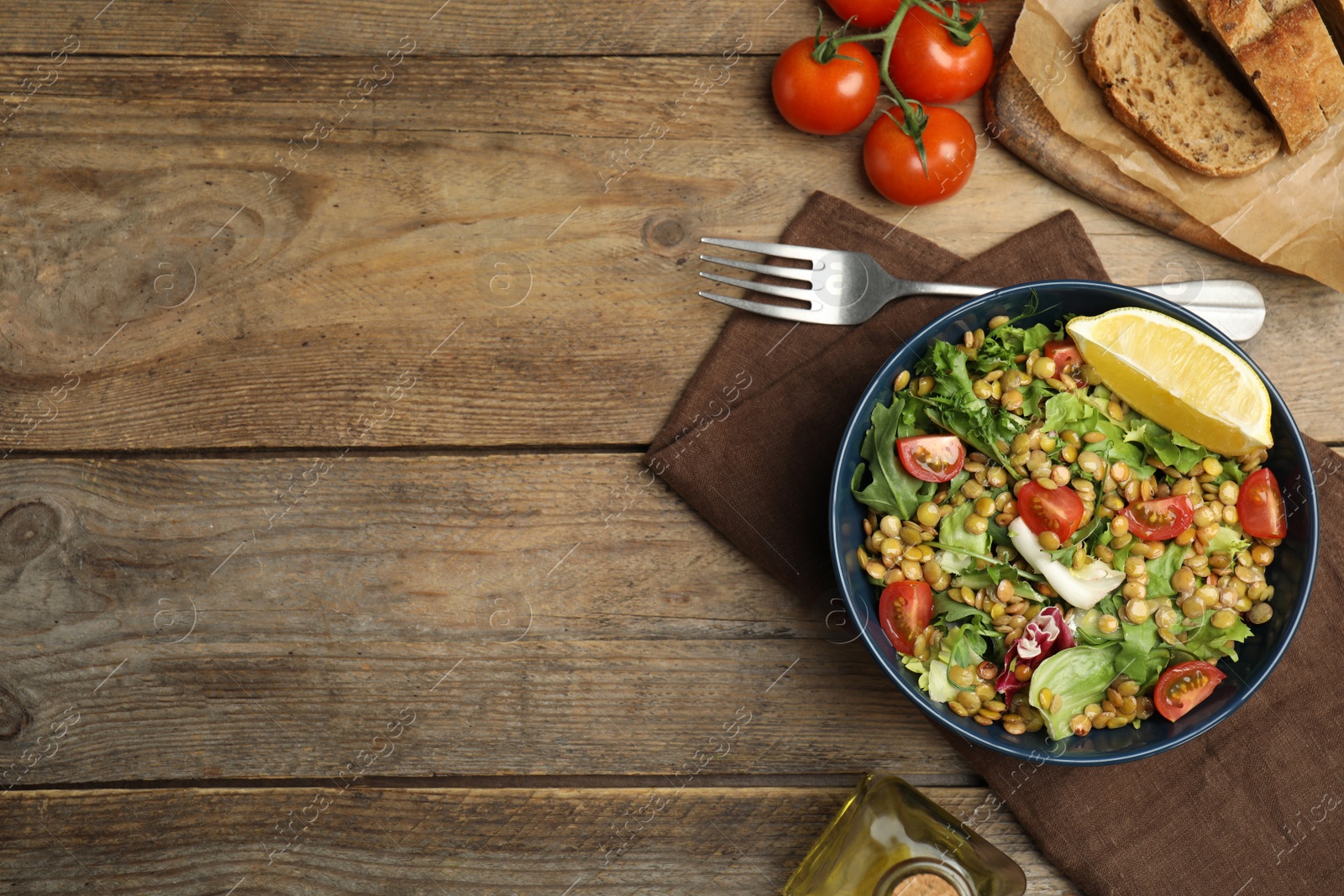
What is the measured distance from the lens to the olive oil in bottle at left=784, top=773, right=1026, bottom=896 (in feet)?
4.84

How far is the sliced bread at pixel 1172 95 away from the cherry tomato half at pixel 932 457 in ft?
2.63

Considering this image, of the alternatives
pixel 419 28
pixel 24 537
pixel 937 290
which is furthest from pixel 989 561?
pixel 24 537

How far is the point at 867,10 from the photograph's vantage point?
5.47ft

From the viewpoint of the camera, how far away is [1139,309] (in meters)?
1.38

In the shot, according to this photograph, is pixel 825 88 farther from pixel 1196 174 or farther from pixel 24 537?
pixel 24 537

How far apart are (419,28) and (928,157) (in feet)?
3.41

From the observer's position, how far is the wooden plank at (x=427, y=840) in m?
1.66

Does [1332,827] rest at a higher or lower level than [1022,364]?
lower

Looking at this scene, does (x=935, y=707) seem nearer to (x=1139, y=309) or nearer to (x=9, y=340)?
(x=1139, y=309)

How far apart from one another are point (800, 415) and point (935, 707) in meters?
0.56

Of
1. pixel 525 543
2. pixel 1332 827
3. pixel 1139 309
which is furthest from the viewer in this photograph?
pixel 525 543

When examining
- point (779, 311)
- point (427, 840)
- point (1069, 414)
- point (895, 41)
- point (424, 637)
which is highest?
point (895, 41)

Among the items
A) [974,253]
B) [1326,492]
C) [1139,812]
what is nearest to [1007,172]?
[974,253]

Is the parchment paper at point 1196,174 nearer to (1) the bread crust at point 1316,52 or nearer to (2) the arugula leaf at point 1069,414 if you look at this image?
(1) the bread crust at point 1316,52
